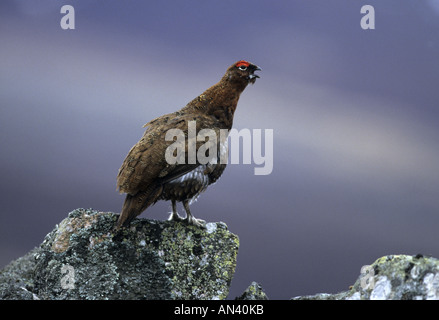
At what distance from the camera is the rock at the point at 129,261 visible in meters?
8.22

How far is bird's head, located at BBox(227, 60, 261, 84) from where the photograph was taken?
10.3m

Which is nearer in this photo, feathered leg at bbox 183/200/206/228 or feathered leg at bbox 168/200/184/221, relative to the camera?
feathered leg at bbox 183/200/206/228

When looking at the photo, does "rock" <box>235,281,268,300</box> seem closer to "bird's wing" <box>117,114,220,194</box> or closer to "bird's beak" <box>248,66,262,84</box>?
"bird's wing" <box>117,114,220,194</box>

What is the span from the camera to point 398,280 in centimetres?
636

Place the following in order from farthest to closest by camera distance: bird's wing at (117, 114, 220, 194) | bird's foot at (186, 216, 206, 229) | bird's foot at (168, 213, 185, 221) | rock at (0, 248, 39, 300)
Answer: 1. bird's foot at (168, 213, 185, 221)
2. bird's foot at (186, 216, 206, 229)
3. bird's wing at (117, 114, 220, 194)
4. rock at (0, 248, 39, 300)

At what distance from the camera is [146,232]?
880 centimetres

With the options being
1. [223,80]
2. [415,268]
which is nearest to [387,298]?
[415,268]

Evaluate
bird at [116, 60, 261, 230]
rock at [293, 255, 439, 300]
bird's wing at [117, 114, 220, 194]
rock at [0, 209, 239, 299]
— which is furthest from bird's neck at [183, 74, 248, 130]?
rock at [293, 255, 439, 300]

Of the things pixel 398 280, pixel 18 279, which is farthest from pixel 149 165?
pixel 398 280

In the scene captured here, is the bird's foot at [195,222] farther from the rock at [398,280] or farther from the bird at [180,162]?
the rock at [398,280]

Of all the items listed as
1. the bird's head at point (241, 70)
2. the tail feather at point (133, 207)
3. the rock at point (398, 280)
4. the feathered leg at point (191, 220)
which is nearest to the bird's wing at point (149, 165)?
the tail feather at point (133, 207)

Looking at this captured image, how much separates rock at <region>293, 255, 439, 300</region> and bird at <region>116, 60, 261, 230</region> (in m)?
3.37
